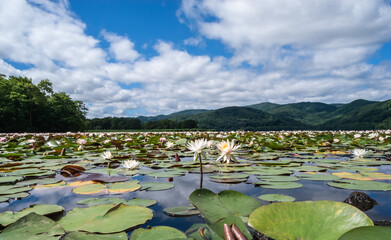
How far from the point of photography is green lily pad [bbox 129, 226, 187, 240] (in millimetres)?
938

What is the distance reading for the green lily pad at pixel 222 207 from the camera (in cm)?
99

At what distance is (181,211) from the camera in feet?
4.36

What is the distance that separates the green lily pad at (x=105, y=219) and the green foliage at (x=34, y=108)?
36.2m

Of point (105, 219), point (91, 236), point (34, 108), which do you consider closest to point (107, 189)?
point (105, 219)

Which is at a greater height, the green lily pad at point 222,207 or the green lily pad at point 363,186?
the green lily pad at point 222,207

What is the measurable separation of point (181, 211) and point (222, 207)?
0.29 metres

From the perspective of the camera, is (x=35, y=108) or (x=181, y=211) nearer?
(x=181, y=211)

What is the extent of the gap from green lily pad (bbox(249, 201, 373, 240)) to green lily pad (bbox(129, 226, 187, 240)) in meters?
0.33

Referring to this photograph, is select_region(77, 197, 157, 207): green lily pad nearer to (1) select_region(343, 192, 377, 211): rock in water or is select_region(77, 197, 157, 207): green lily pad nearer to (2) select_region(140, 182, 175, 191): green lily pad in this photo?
(2) select_region(140, 182, 175, 191): green lily pad

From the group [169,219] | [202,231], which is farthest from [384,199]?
[169,219]

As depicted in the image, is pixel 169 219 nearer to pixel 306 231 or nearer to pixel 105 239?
pixel 105 239

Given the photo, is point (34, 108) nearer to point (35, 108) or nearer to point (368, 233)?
point (35, 108)

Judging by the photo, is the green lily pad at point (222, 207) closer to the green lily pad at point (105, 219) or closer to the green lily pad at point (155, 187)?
the green lily pad at point (105, 219)

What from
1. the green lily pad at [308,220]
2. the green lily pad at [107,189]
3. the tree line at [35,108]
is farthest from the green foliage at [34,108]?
the green lily pad at [308,220]
